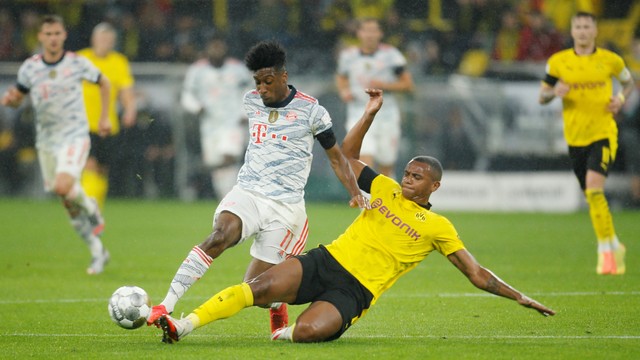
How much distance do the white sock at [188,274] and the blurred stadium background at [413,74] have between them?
13163 mm

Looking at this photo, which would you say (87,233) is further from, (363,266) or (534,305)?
(534,305)

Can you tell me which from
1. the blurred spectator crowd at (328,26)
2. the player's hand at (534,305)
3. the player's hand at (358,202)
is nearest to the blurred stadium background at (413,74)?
the blurred spectator crowd at (328,26)

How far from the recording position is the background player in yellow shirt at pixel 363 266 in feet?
24.8

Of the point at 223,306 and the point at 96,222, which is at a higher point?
the point at 223,306

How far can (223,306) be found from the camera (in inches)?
293

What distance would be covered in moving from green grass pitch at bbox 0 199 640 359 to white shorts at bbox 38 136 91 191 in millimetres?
1039

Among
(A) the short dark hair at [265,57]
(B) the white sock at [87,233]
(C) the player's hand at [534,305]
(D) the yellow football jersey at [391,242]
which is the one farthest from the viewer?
(B) the white sock at [87,233]

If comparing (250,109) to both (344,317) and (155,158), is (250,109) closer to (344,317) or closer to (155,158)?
(344,317)

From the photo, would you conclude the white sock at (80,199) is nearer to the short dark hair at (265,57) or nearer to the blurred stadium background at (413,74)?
the short dark hair at (265,57)

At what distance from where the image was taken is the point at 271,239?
8.37 m

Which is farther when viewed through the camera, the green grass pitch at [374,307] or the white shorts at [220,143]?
the white shorts at [220,143]

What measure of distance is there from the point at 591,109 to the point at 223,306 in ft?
21.1

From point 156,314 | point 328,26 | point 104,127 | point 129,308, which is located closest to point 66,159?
point 104,127

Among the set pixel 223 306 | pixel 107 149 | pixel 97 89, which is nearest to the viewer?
pixel 223 306
